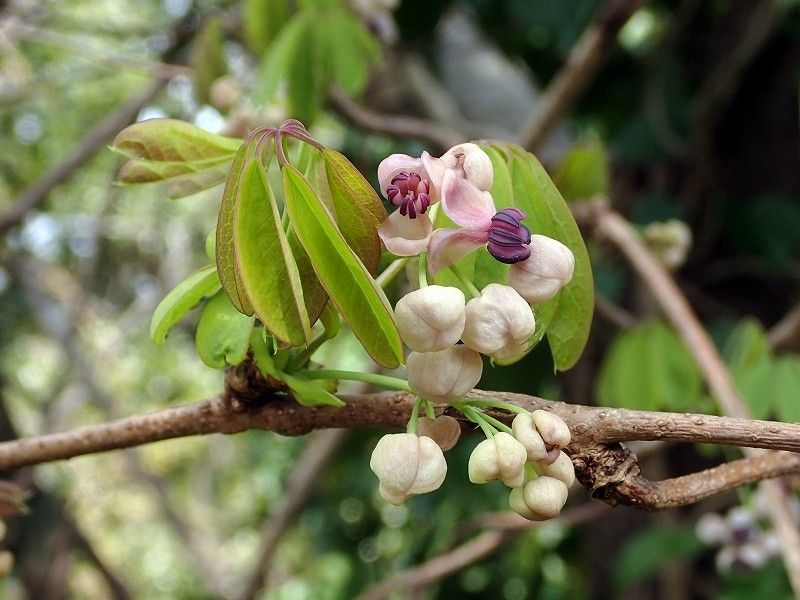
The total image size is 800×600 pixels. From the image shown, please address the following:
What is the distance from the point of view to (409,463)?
400mm

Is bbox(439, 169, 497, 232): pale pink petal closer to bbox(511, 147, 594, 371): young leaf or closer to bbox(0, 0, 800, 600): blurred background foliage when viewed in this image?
bbox(511, 147, 594, 371): young leaf

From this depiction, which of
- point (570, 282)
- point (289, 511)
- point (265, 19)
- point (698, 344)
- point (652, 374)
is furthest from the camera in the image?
point (289, 511)

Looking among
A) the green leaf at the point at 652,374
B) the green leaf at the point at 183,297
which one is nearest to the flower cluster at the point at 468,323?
the green leaf at the point at 183,297

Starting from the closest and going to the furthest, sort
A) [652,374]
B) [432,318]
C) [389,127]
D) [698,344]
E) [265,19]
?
[432,318] → [698,344] → [652,374] → [265,19] → [389,127]

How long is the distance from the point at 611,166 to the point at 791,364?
1026 millimetres

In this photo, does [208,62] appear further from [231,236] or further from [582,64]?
[231,236]

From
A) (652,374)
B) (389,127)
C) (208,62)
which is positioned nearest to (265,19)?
(208,62)

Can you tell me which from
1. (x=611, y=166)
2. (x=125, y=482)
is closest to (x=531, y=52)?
(x=611, y=166)

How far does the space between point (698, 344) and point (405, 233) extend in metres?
0.56

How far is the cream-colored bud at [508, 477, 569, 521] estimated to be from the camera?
0.40 metres

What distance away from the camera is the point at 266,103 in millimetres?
1088

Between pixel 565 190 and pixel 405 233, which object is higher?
pixel 405 233

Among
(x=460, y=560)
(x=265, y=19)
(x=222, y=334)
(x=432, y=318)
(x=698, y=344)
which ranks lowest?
(x=460, y=560)

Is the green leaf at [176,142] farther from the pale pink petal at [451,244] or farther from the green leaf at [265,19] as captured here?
the green leaf at [265,19]
